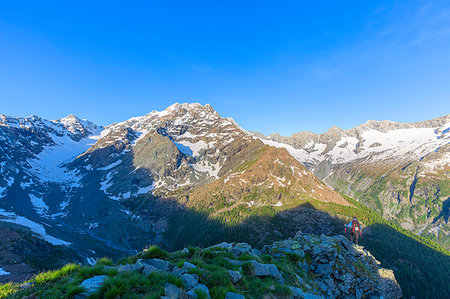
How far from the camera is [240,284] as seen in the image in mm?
11117

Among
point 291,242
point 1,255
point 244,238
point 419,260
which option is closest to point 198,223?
point 244,238

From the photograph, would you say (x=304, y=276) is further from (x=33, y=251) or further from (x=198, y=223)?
(x=198, y=223)

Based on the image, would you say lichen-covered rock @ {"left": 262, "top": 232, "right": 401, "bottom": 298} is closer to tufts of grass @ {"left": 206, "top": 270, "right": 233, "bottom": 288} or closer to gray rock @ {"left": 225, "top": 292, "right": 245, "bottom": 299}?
tufts of grass @ {"left": 206, "top": 270, "right": 233, "bottom": 288}

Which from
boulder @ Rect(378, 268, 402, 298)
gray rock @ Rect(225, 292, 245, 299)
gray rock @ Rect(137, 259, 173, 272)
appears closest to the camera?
gray rock @ Rect(225, 292, 245, 299)

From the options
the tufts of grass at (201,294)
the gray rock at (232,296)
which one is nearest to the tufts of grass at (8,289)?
the tufts of grass at (201,294)

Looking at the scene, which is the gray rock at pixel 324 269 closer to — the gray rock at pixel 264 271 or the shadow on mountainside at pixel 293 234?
the gray rock at pixel 264 271

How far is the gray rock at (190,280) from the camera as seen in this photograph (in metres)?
8.90

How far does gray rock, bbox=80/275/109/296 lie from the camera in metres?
6.83

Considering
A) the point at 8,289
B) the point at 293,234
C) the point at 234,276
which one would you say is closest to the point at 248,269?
the point at 234,276

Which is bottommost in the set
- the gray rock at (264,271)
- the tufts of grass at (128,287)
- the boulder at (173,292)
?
→ the gray rock at (264,271)

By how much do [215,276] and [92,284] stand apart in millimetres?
5493

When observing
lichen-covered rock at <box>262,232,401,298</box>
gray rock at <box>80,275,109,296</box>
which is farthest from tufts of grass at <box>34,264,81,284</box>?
lichen-covered rock at <box>262,232,401,298</box>

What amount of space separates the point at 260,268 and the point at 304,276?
9.37m

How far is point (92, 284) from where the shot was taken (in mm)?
7391
